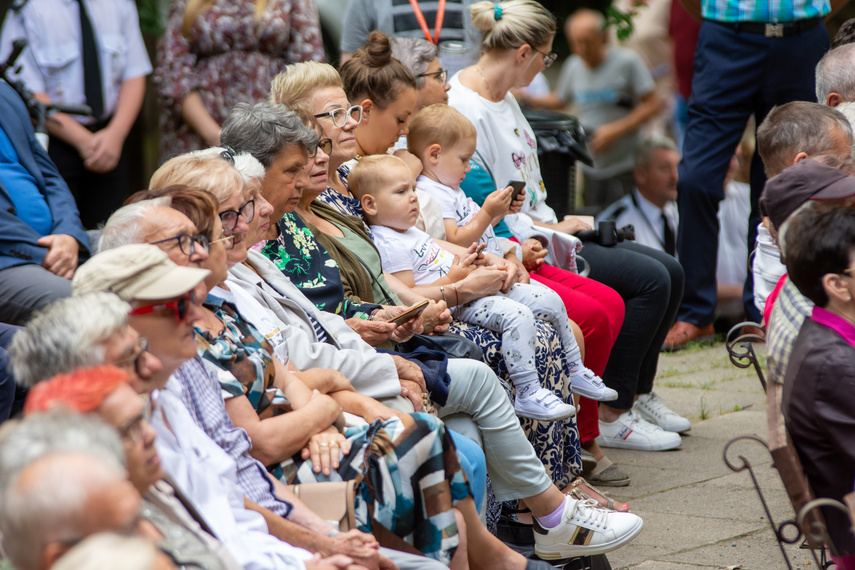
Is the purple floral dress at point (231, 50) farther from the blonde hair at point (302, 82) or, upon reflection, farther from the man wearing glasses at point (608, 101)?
the man wearing glasses at point (608, 101)

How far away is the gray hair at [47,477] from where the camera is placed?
1328mm

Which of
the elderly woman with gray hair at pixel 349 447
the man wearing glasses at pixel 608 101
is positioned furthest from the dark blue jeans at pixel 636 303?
the man wearing glasses at pixel 608 101

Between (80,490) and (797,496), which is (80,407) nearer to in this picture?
(80,490)

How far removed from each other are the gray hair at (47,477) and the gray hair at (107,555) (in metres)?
0.05

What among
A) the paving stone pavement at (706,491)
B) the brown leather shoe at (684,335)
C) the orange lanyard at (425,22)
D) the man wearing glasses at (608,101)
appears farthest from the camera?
the man wearing glasses at (608,101)

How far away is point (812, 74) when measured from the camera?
5.54 metres

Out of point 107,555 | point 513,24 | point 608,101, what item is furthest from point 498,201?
point 608,101

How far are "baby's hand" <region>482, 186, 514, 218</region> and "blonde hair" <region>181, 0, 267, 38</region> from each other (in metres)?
1.74

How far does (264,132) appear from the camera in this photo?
10.2 ft

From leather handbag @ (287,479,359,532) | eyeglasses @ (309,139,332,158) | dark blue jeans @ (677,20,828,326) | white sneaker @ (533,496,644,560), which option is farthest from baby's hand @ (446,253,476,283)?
dark blue jeans @ (677,20,828,326)

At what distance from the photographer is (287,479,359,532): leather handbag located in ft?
7.77

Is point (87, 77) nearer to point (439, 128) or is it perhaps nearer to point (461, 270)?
point (439, 128)

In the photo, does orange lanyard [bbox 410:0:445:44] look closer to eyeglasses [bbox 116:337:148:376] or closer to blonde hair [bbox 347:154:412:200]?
blonde hair [bbox 347:154:412:200]

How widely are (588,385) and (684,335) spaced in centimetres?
242
